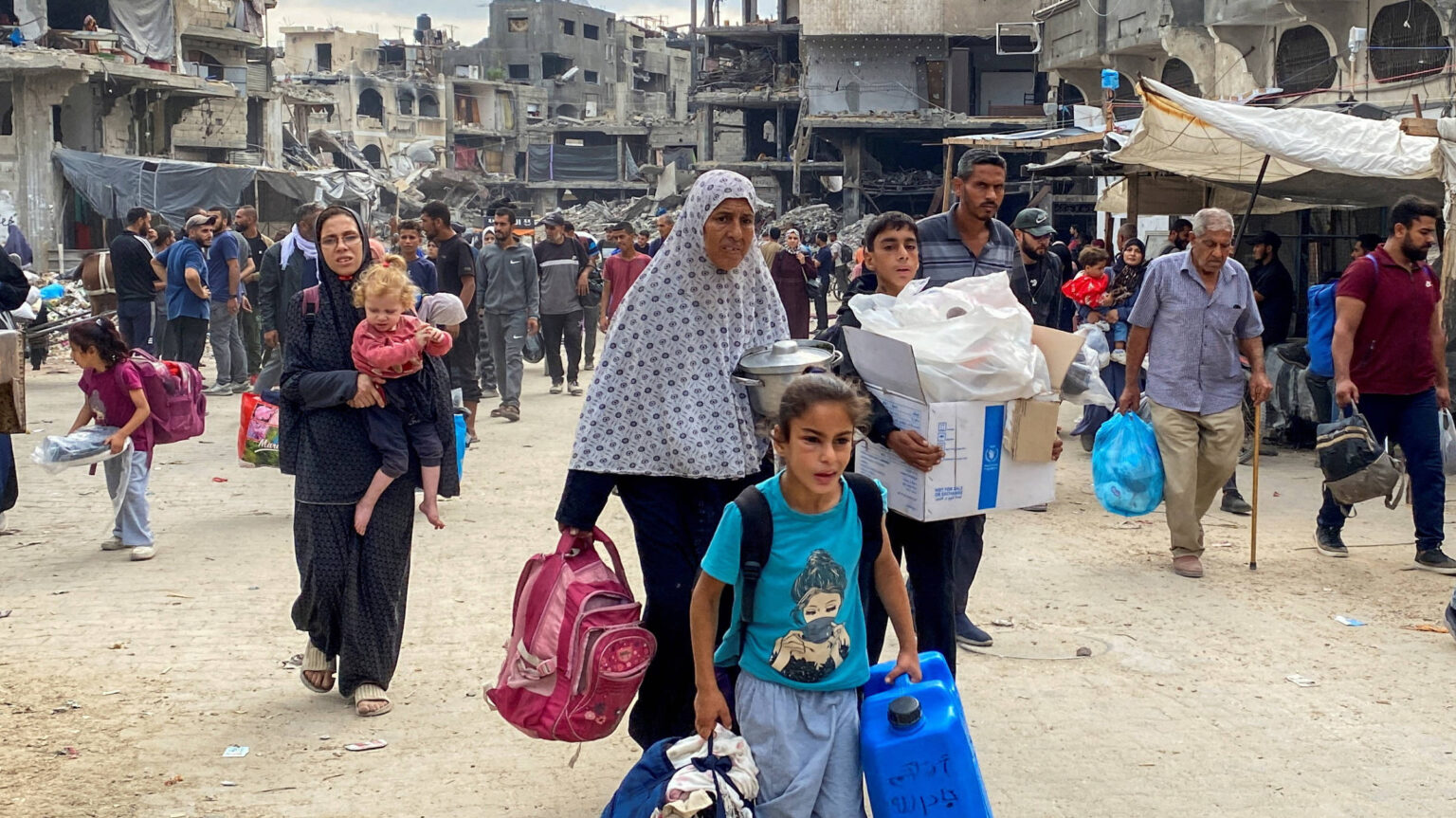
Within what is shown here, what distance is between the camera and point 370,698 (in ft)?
15.1

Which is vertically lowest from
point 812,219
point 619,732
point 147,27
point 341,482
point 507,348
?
point 619,732

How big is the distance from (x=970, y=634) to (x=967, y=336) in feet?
6.39

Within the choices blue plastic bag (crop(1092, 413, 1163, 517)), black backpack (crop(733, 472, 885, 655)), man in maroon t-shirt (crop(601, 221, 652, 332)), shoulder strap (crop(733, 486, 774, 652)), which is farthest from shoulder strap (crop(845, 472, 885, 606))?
man in maroon t-shirt (crop(601, 221, 652, 332))

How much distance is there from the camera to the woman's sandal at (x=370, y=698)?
4578mm

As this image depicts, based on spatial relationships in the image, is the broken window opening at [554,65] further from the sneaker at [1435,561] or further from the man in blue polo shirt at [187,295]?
the sneaker at [1435,561]

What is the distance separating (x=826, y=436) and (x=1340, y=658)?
10.7ft

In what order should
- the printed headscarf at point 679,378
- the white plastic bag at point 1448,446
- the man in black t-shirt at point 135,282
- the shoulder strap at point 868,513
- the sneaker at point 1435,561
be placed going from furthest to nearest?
the man in black t-shirt at point 135,282, the white plastic bag at point 1448,446, the sneaker at point 1435,561, the printed headscarf at point 679,378, the shoulder strap at point 868,513

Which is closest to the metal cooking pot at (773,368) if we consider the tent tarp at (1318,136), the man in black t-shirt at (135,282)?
the tent tarp at (1318,136)

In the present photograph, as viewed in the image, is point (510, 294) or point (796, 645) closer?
point (796, 645)

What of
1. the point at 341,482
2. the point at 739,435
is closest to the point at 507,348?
the point at 341,482

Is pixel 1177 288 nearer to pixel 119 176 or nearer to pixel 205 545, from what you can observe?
pixel 205 545

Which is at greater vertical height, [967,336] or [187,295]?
[967,336]

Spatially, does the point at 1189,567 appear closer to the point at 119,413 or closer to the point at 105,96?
the point at 119,413

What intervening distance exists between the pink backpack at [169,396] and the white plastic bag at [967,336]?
4.30 meters
